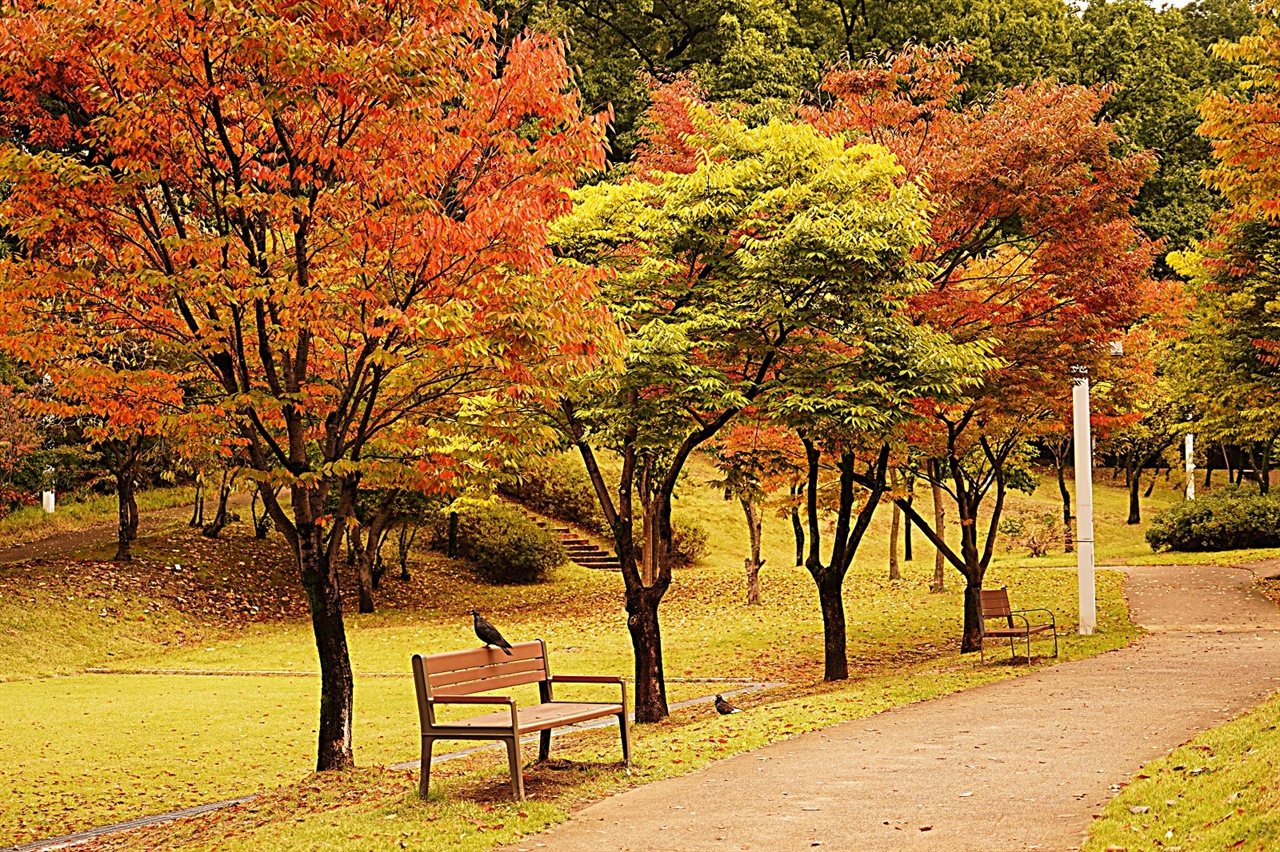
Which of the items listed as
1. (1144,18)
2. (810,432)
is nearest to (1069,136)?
(810,432)

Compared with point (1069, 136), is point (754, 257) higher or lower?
lower

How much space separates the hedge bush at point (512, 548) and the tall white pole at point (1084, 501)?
632 inches

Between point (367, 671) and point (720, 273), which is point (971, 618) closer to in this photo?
point (720, 273)

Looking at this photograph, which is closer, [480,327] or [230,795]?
[480,327]

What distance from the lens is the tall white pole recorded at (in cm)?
1752

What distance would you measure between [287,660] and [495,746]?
430 inches

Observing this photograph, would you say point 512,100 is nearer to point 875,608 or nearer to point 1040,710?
point 1040,710

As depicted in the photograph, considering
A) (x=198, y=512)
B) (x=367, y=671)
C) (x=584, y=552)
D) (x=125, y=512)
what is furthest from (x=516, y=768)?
(x=198, y=512)

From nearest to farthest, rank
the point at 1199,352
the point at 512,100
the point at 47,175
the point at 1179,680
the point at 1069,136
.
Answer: the point at 47,175
the point at 512,100
the point at 1179,680
the point at 1069,136
the point at 1199,352

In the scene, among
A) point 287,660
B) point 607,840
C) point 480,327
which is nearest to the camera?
point 607,840

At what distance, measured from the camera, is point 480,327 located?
911 centimetres

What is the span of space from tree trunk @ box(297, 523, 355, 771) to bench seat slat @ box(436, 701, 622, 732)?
5.44 feet

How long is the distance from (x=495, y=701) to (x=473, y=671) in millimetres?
660

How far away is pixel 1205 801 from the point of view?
6418 millimetres
